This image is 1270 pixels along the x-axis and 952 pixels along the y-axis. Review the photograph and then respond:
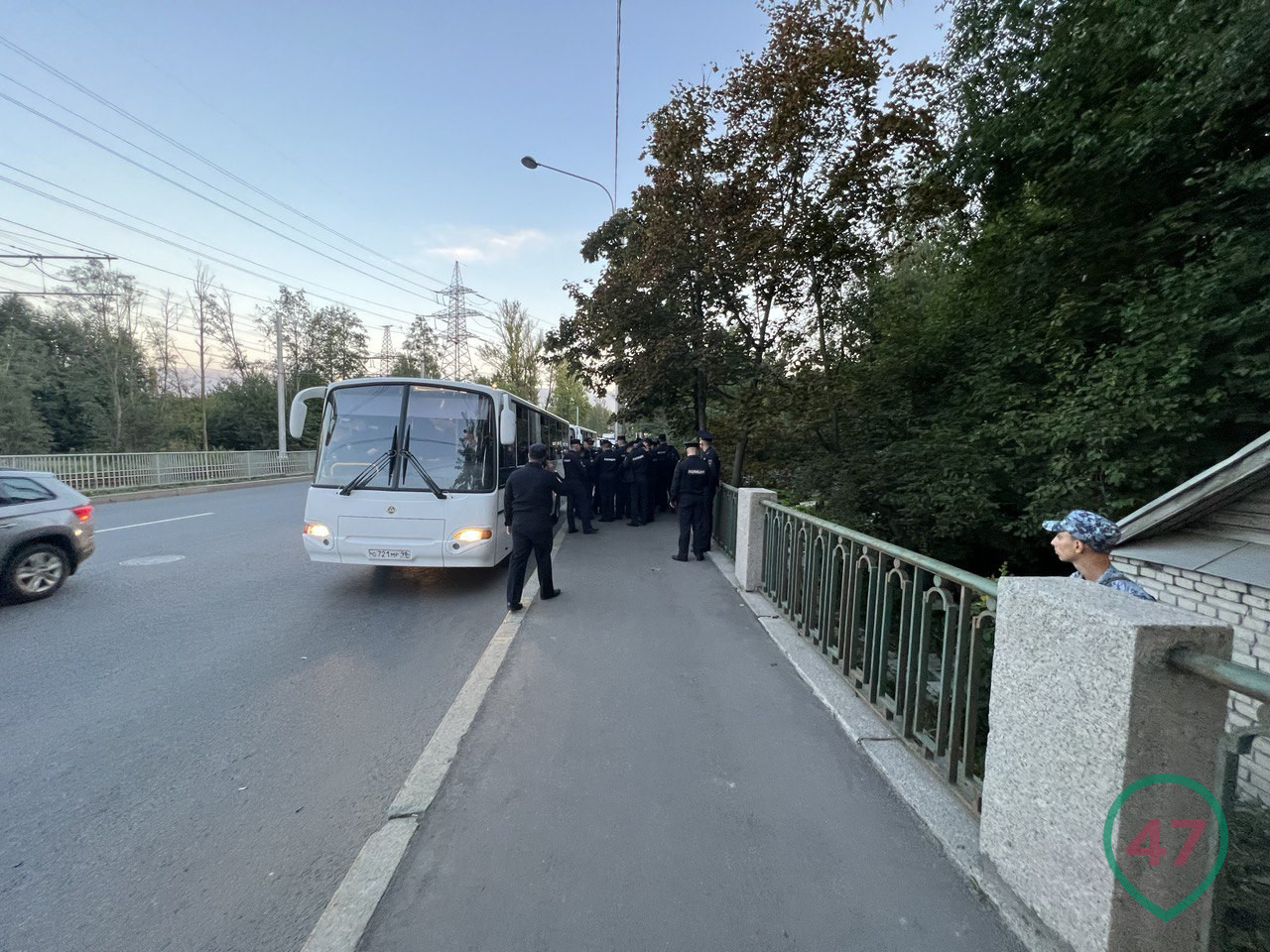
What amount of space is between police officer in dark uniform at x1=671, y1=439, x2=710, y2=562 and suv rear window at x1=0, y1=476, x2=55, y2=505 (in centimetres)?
750

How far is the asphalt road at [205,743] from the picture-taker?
87.3 inches

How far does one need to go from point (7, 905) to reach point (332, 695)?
6.04ft

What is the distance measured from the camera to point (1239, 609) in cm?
525

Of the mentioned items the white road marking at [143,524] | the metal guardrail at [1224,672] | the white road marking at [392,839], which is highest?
the metal guardrail at [1224,672]

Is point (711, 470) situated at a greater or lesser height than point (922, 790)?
greater

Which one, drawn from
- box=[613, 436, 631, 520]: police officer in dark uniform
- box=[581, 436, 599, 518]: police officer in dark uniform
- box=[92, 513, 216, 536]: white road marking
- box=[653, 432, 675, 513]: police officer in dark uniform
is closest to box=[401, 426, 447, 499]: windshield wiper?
box=[581, 436, 599, 518]: police officer in dark uniform

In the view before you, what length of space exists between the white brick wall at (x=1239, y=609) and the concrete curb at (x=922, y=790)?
10.1 feet

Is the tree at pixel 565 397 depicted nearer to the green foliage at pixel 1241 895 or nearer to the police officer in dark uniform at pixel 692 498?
the police officer in dark uniform at pixel 692 498

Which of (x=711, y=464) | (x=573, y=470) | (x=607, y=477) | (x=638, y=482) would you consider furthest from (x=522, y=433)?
(x=607, y=477)

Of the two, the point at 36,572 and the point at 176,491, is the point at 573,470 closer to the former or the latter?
the point at 36,572

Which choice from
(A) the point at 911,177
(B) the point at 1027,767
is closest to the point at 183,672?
(B) the point at 1027,767

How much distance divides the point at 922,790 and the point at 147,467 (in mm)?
24627

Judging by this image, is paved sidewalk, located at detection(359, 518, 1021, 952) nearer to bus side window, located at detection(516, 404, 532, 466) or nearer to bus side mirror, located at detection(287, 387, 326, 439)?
bus side mirror, located at detection(287, 387, 326, 439)

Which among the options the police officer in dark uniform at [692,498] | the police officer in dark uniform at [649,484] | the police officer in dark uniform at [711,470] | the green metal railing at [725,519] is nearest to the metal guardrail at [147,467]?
the police officer in dark uniform at [649,484]
